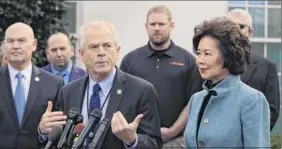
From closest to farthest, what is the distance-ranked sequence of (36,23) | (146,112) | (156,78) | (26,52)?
(146,112)
(26,52)
(156,78)
(36,23)

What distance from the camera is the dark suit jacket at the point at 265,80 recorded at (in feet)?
21.4

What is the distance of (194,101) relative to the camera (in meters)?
4.68

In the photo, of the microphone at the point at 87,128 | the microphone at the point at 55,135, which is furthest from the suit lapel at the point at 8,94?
the microphone at the point at 87,128

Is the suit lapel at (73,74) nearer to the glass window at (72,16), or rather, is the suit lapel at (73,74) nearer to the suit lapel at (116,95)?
the suit lapel at (116,95)

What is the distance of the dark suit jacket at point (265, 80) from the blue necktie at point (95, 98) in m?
2.03

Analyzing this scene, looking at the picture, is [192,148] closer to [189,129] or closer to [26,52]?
[189,129]

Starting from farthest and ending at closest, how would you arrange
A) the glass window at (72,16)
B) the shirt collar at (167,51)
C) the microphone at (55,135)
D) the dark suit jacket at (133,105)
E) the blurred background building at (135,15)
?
the glass window at (72,16), the blurred background building at (135,15), the shirt collar at (167,51), the dark suit jacket at (133,105), the microphone at (55,135)

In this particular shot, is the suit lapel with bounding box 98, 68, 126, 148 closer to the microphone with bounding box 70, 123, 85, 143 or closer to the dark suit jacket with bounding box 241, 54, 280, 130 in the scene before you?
the microphone with bounding box 70, 123, 85, 143

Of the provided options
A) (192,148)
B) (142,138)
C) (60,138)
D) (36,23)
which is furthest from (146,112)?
(36,23)

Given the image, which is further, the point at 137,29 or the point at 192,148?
the point at 137,29

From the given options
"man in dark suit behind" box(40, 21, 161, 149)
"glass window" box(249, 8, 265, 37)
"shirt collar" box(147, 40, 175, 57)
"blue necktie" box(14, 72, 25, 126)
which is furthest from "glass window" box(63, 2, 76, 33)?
"man in dark suit behind" box(40, 21, 161, 149)

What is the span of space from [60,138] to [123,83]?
3.44 ft

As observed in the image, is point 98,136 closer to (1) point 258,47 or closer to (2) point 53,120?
(2) point 53,120

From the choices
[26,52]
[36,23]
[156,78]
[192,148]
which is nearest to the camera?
[192,148]
